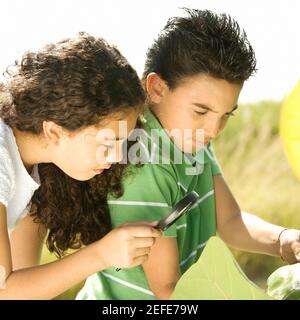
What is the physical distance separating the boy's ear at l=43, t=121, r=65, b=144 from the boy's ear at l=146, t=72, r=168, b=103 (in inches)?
5.5

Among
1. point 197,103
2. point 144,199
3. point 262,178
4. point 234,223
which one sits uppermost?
point 197,103

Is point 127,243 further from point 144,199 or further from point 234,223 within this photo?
point 234,223

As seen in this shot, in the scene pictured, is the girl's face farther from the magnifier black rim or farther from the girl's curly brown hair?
the magnifier black rim

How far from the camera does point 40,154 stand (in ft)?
3.04

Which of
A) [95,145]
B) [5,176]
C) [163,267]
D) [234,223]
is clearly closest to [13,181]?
[5,176]

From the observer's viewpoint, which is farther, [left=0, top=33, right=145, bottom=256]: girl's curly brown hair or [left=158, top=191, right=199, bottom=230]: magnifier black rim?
[left=0, top=33, right=145, bottom=256]: girl's curly brown hair

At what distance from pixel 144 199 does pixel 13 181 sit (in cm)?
19

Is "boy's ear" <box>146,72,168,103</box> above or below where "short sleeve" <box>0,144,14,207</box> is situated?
above

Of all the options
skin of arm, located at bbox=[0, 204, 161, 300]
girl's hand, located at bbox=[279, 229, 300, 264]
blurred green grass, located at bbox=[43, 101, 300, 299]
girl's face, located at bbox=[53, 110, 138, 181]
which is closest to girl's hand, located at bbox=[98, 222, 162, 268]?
skin of arm, located at bbox=[0, 204, 161, 300]

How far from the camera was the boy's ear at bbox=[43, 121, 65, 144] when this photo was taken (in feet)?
2.92

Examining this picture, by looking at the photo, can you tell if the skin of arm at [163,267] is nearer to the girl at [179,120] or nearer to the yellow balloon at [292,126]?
the girl at [179,120]

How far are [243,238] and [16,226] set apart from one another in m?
0.38

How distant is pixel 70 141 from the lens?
889mm
